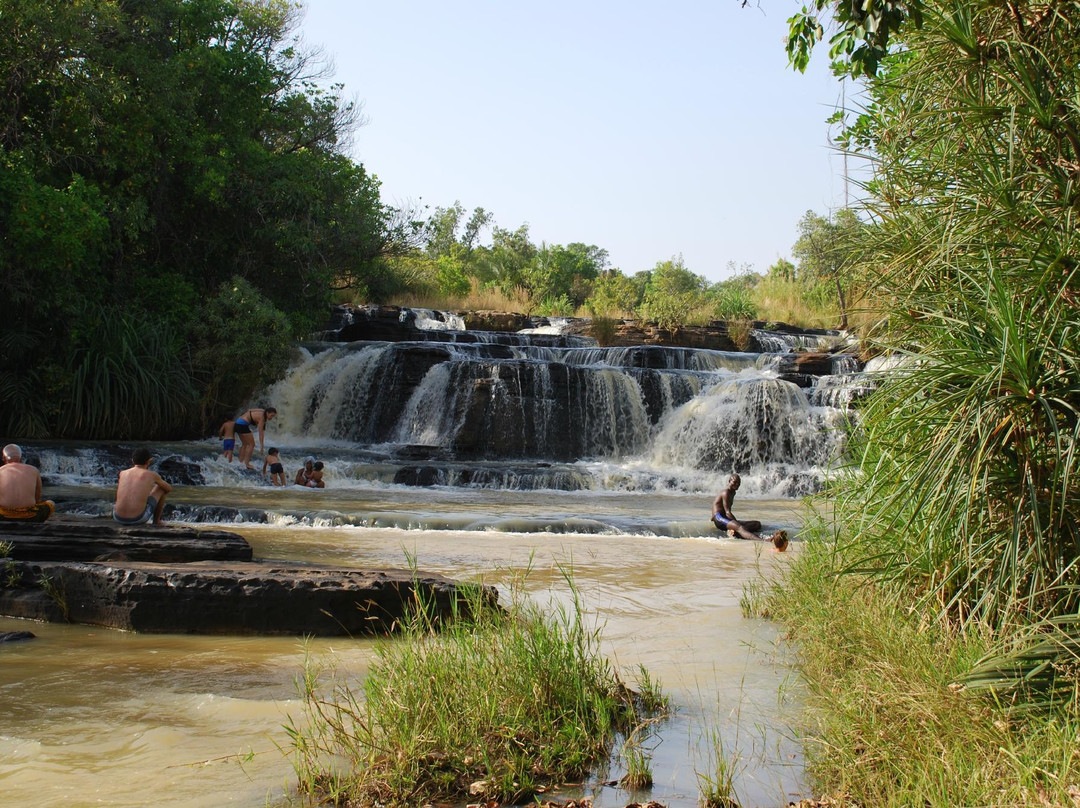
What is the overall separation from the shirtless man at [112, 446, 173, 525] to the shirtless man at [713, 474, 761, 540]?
20.1 ft

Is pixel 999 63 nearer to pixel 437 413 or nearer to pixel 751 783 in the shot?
pixel 751 783

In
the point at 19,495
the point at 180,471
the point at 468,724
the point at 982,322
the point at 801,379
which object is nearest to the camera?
the point at 468,724

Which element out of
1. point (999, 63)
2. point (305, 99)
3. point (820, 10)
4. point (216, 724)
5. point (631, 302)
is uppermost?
point (305, 99)

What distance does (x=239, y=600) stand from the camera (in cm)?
610

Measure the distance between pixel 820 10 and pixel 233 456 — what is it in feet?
44.6

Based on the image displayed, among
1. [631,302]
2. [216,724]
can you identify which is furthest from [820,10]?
[631,302]

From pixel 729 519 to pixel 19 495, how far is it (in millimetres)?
7347

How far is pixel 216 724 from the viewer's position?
4.12m

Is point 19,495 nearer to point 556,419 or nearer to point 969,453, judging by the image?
point 969,453

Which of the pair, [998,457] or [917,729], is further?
[998,457]

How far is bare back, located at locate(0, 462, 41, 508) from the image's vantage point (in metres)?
7.99

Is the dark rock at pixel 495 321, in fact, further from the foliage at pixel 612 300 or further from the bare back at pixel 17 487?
the bare back at pixel 17 487

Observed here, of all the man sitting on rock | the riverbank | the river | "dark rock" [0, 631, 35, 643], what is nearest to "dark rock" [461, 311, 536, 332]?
the river

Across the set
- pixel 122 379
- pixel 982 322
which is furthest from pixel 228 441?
pixel 982 322
